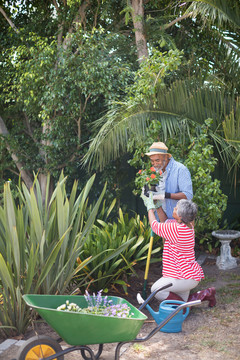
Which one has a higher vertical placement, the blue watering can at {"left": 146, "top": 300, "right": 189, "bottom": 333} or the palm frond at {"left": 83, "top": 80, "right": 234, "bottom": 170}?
the palm frond at {"left": 83, "top": 80, "right": 234, "bottom": 170}

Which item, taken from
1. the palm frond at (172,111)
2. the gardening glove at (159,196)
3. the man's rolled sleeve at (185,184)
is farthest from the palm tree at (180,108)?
the gardening glove at (159,196)

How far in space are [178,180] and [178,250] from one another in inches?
34.8

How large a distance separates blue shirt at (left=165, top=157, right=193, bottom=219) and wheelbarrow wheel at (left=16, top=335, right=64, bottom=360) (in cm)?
226

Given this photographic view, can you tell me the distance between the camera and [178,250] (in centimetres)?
420

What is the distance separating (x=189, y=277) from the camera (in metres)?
4.25

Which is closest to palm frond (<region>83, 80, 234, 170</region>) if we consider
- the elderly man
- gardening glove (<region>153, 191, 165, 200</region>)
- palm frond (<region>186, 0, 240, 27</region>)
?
palm frond (<region>186, 0, 240, 27</region>)

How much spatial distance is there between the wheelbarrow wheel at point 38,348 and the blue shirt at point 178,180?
2260 millimetres

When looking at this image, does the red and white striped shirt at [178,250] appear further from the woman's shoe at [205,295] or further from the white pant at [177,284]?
the woman's shoe at [205,295]

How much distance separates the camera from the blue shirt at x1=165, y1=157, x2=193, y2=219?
4730 millimetres

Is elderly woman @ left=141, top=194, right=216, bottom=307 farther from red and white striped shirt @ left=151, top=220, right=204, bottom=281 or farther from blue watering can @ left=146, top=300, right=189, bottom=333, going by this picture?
blue watering can @ left=146, top=300, right=189, bottom=333

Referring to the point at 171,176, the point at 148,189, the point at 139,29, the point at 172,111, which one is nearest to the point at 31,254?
the point at 148,189

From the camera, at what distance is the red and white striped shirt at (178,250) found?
163 inches

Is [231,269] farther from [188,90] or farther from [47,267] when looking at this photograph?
[47,267]

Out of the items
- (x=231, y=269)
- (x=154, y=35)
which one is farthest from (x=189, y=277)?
(x=154, y=35)
